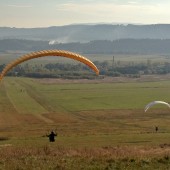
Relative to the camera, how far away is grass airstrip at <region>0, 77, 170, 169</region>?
16984 mm

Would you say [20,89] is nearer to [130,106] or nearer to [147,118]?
[130,106]

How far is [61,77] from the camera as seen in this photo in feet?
413

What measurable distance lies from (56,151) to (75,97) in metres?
59.7

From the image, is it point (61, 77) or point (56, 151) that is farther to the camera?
point (61, 77)

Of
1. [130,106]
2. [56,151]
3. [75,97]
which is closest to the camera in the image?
[56,151]

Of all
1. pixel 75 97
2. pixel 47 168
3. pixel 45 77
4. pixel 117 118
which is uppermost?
pixel 45 77

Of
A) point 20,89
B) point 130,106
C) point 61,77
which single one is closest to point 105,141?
point 130,106

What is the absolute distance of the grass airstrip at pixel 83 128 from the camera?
669 inches

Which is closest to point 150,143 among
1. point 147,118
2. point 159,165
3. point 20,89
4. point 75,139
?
point 75,139

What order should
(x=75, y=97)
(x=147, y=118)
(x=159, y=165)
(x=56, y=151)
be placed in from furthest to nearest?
(x=75, y=97)
(x=147, y=118)
(x=56, y=151)
(x=159, y=165)

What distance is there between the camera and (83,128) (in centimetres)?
4134

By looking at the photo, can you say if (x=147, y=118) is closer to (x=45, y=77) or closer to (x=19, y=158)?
(x=19, y=158)

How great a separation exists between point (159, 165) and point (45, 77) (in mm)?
110555

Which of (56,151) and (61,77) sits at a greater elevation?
(61,77)
